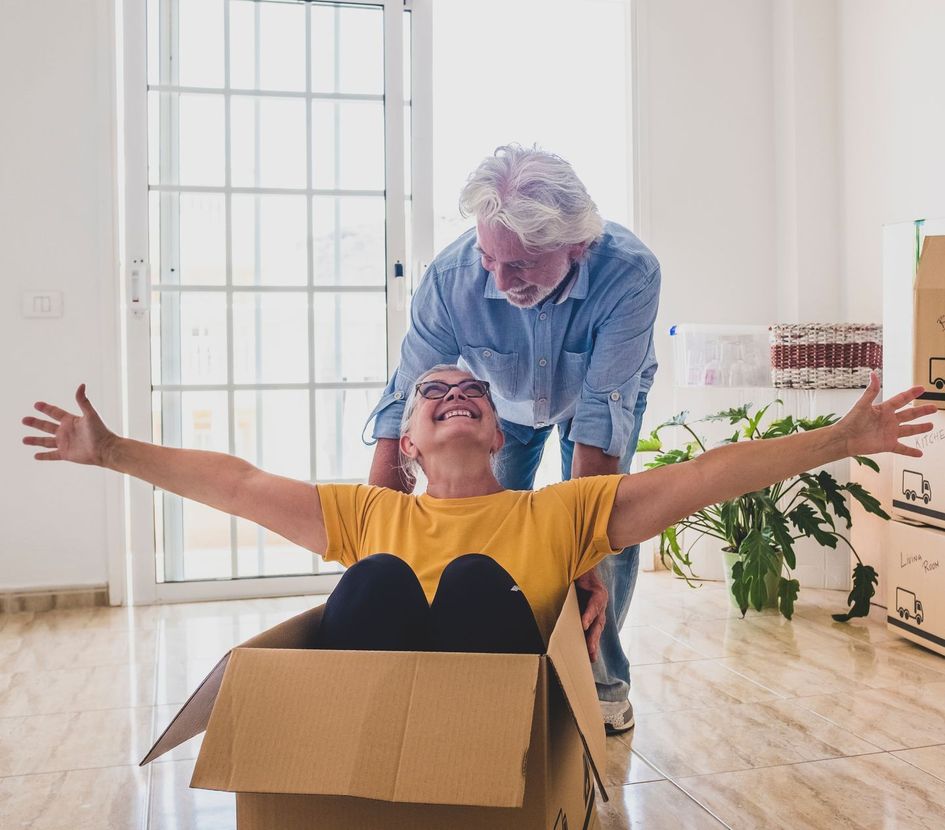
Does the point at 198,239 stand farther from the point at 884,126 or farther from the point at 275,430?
the point at 884,126

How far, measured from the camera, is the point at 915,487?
2646 millimetres

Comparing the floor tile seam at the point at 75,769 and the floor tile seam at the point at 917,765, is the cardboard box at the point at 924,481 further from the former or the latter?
the floor tile seam at the point at 75,769

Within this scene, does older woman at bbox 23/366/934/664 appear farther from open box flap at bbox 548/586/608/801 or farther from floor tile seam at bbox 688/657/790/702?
floor tile seam at bbox 688/657/790/702

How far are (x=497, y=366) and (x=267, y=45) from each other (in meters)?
2.17

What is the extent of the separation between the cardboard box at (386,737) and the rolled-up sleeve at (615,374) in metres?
0.72

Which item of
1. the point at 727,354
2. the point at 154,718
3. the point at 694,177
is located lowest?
the point at 154,718

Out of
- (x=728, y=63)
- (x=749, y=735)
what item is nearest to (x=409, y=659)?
(x=749, y=735)

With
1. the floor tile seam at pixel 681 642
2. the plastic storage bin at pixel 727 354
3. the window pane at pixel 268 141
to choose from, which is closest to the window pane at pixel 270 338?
the window pane at pixel 268 141

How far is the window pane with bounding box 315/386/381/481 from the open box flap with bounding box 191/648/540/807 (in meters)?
2.52

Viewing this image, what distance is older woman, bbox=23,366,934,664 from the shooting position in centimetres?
129

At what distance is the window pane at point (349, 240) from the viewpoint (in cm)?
359

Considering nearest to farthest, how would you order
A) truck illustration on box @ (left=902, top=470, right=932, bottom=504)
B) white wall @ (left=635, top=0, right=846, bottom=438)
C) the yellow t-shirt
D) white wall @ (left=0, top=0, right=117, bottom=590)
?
1. the yellow t-shirt
2. truck illustration on box @ (left=902, top=470, right=932, bottom=504)
3. white wall @ (left=0, top=0, right=117, bottom=590)
4. white wall @ (left=635, top=0, right=846, bottom=438)

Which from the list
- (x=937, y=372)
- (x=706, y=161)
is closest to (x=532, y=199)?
(x=937, y=372)

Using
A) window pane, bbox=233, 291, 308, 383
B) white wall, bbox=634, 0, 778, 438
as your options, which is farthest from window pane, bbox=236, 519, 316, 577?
white wall, bbox=634, 0, 778, 438
